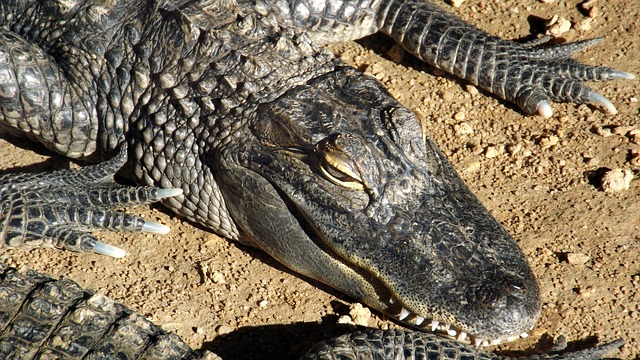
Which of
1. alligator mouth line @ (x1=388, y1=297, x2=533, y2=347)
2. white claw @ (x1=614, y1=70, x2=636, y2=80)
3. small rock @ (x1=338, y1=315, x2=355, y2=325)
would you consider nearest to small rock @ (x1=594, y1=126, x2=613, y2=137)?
white claw @ (x1=614, y1=70, x2=636, y2=80)

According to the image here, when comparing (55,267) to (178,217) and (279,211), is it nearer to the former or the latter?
(178,217)

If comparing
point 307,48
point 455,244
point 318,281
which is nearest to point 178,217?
point 318,281

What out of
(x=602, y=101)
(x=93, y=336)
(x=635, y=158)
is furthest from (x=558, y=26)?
(x=93, y=336)

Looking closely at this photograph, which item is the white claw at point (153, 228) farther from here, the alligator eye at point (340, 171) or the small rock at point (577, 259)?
the small rock at point (577, 259)

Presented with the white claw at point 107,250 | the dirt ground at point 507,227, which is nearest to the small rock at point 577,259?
the dirt ground at point 507,227

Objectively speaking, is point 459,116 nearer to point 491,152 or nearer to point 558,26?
point 491,152
